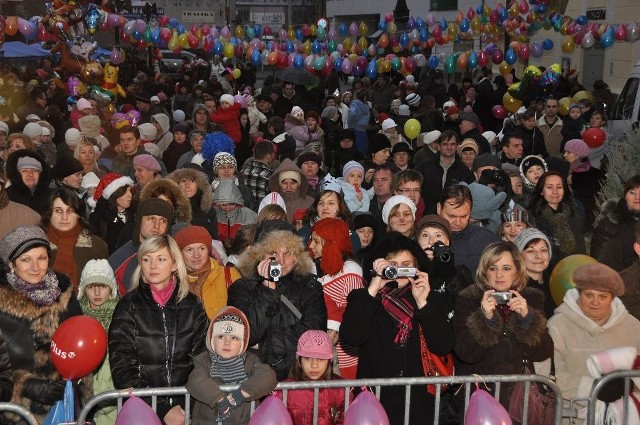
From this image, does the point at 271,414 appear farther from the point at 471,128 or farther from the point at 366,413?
the point at 471,128

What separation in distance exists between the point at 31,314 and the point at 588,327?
3070 mm

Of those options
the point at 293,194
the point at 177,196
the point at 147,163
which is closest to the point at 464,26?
the point at 293,194

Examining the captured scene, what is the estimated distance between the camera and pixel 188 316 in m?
4.86

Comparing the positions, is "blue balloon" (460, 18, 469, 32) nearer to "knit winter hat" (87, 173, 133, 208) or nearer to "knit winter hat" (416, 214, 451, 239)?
"knit winter hat" (87, 173, 133, 208)

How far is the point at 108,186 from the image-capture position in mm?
7609

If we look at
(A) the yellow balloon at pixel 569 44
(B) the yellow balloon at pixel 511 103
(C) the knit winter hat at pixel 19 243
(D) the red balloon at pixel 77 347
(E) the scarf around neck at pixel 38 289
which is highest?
(A) the yellow balloon at pixel 569 44

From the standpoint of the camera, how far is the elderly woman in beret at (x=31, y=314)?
4.64 meters

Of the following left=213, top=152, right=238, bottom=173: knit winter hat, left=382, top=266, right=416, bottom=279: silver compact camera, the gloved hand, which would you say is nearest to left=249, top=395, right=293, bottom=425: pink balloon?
left=382, top=266, right=416, bottom=279: silver compact camera

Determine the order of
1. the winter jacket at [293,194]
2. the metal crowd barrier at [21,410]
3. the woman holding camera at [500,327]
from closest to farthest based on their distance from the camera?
the metal crowd barrier at [21,410]
the woman holding camera at [500,327]
the winter jacket at [293,194]

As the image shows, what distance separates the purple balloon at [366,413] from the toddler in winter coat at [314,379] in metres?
0.71

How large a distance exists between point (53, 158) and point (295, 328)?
6.81 metres

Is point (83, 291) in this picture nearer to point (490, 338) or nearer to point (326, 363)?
point (326, 363)

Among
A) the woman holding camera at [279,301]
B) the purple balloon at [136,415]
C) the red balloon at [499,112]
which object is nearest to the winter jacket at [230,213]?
Answer: the woman holding camera at [279,301]

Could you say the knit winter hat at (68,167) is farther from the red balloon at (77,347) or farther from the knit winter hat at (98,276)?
the red balloon at (77,347)
